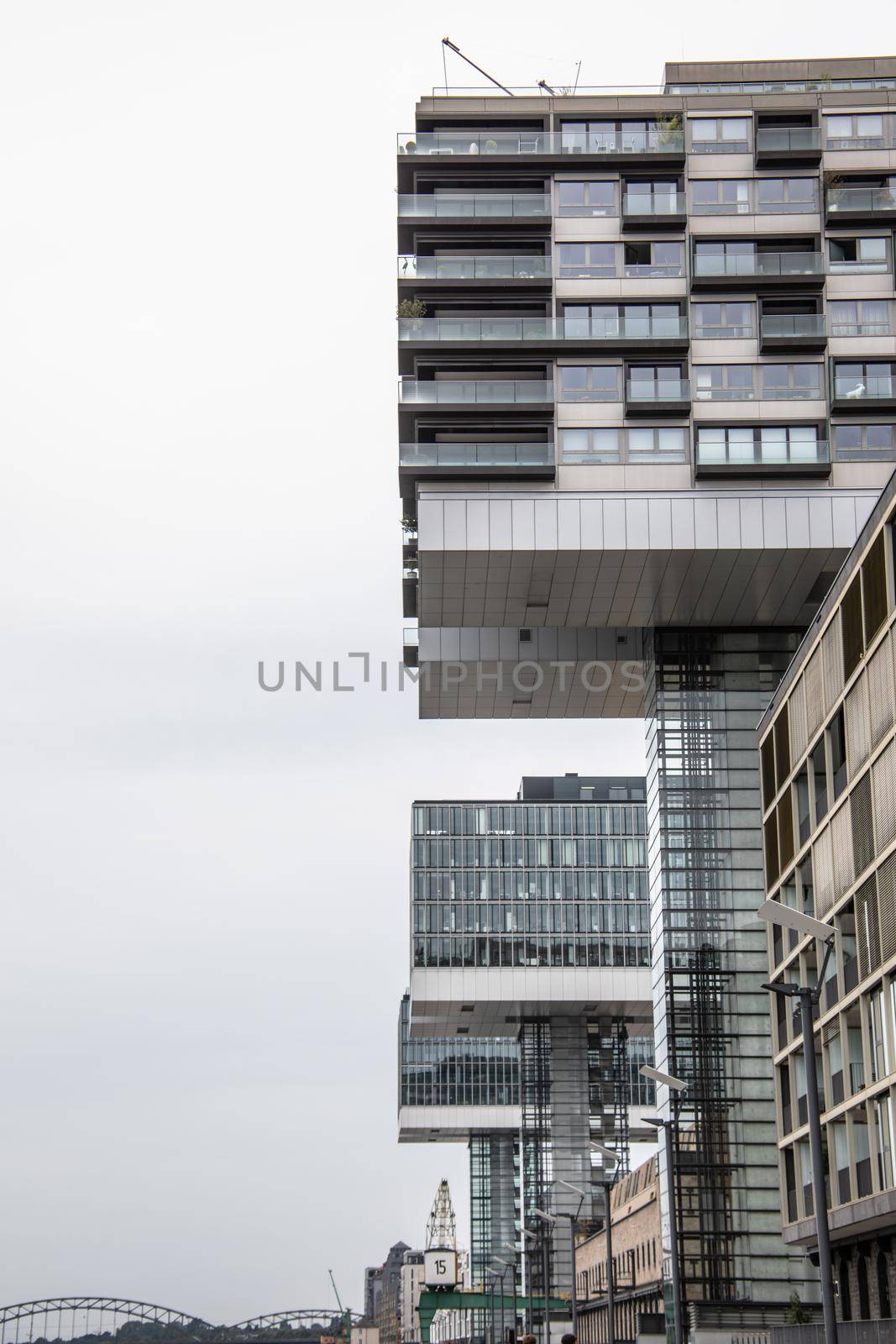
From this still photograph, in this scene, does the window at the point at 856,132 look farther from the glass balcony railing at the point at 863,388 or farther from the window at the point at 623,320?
the glass balcony railing at the point at 863,388

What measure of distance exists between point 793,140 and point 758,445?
36.7 feet

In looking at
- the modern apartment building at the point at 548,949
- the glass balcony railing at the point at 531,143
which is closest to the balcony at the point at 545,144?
the glass balcony railing at the point at 531,143

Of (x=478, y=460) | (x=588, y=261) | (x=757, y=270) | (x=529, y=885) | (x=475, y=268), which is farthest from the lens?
(x=529, y=885)

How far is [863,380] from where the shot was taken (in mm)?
61094

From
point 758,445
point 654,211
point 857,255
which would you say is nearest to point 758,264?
point 857,255

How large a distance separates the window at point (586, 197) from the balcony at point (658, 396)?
275 inches

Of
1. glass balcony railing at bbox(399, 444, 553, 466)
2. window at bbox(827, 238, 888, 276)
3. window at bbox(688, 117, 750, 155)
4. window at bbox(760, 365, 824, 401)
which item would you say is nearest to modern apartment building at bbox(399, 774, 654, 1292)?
glass balcony railing at bbox(399, 444, 553, 466)

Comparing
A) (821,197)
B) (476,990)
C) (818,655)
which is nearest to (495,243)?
(821,197)

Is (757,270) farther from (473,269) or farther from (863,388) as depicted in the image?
(473,269)

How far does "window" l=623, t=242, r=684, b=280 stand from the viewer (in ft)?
209

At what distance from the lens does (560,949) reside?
12381 centimetres

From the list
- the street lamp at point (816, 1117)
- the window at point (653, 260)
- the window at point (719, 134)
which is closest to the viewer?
the street lamp at point (816, 1117)

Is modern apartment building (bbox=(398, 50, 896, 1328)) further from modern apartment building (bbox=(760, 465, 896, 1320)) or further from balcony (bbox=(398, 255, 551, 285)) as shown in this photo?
modern apartment building (bbox=(760, 465, 896, 1320))

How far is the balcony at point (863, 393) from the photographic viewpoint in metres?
60.9
